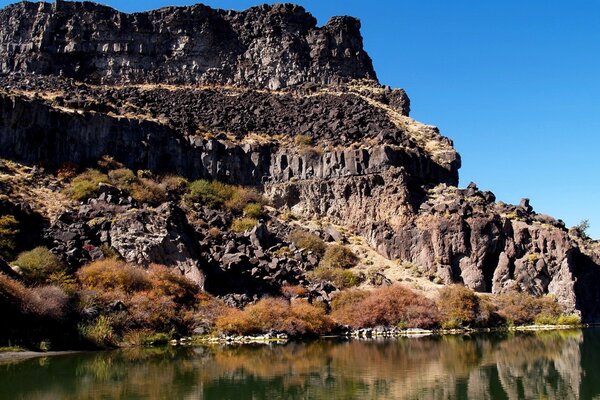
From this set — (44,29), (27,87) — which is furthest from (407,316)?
(44,29)

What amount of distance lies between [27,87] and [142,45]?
19031 millimetres

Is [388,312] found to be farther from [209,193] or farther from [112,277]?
[209,193]

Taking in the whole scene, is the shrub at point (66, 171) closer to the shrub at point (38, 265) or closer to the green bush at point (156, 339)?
the shrub at point (38, 265)

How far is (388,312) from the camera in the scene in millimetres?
52125

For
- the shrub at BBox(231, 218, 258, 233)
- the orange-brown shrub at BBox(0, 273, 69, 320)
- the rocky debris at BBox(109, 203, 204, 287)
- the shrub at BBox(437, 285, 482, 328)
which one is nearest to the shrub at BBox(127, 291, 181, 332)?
the orange-brown shrub at BBox(0, 273, 69, 320)

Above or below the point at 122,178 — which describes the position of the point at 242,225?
below

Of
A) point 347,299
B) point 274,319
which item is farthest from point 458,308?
point 274,319

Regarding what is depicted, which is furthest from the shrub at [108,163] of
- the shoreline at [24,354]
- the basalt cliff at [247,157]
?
the shoreline at [24,354]

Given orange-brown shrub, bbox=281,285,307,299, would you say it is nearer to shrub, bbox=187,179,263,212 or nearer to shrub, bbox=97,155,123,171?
shrub, bbox=187,179,263,212

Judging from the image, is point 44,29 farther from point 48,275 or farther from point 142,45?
point 48,275

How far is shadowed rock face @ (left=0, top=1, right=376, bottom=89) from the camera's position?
3634 inches

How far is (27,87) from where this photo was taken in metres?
80.8

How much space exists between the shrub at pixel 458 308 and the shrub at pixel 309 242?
13753 mm

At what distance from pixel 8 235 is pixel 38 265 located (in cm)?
577
